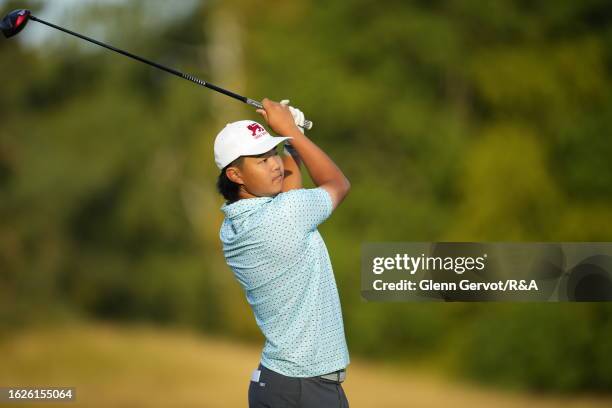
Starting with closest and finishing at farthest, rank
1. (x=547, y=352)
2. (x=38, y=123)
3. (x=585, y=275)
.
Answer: (x=585, y=275) < (x=547, y=352) < (x=38, y=123)

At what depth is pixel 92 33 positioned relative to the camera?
1424 centimetres

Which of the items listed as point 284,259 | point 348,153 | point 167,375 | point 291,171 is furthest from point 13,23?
point 348,153

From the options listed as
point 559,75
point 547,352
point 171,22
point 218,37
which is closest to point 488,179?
point 559,75

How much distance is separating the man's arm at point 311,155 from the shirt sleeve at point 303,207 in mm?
64

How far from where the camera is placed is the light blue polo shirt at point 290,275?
8.21 ft

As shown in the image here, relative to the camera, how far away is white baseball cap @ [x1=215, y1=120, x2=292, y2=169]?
256 centimetres

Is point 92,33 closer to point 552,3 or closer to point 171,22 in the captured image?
point 171,22

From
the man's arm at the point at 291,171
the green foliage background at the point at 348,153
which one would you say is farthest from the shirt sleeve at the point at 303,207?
the green foliage background at the point at 348,153

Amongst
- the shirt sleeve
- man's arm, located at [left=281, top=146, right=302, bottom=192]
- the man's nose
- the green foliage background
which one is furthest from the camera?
the green foliage background

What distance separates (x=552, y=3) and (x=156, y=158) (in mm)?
7064

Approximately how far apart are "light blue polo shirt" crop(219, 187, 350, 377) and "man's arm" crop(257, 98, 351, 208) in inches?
2.1

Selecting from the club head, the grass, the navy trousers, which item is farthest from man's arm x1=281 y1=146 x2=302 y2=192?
the grass

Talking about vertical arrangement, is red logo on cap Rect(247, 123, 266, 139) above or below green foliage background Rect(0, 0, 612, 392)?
below

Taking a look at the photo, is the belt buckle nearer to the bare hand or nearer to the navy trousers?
the navy trousers
